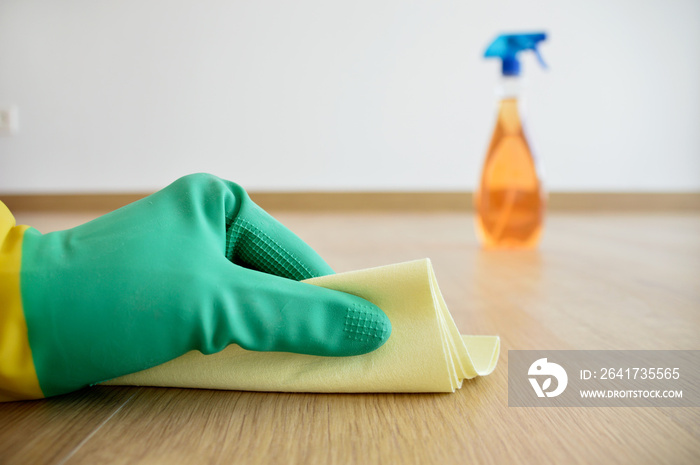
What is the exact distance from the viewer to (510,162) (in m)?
1.24

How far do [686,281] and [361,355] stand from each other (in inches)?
28.2

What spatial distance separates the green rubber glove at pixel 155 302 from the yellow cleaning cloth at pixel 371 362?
2 cm

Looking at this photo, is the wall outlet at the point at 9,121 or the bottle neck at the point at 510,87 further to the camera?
the wall outlet at the point at 9,121

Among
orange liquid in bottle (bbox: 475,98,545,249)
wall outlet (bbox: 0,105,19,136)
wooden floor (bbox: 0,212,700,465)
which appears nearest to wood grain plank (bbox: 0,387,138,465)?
wooden floor (bbox: 0,212,700,465)

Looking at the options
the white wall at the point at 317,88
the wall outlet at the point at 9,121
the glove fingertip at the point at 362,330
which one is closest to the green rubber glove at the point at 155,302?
the glove fingertip at the point at 362,330

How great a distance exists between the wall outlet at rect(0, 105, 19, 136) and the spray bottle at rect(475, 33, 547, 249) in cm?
192

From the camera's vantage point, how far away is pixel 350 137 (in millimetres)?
2385

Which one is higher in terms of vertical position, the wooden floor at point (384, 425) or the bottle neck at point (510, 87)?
the bottle neck at point (510, 87)

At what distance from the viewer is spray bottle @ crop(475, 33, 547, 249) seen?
3.97ft

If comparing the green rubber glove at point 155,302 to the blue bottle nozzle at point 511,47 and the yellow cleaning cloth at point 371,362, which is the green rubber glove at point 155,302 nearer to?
the yellow cleaning cloth at point 371,362

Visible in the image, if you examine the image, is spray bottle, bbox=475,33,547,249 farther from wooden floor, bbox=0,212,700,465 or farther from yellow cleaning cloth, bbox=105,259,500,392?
yellow cleaning cloth, bbox=105,259,500,392

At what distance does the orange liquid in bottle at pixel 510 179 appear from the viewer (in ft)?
4.06

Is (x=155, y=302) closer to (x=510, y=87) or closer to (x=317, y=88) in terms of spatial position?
(x=510, y=87)

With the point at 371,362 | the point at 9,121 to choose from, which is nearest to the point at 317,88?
the point at 9,121
